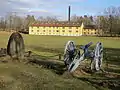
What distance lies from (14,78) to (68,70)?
398 centimetres

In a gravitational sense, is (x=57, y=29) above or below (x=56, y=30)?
above

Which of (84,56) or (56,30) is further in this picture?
(56,30)

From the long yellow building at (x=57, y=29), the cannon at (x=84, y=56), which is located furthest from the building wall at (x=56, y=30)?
the cannon at (x=84, y=56)

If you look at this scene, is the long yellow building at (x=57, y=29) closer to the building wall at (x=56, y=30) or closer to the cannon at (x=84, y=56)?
the building wall at (x=56, y=30)

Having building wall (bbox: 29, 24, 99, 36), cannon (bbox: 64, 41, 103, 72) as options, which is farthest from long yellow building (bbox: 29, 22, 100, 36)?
cannon (bbox: 64, 41, 103, 72)

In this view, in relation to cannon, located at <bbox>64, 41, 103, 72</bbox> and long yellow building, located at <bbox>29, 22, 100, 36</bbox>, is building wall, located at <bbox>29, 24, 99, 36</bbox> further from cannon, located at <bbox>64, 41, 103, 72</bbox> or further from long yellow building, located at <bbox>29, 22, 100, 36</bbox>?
cannon, located at <bbox>64, 41, 103, 72</bbox>

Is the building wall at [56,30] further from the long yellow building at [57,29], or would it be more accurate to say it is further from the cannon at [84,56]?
the cannon at [84,56]

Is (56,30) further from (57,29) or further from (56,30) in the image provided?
(57,29)

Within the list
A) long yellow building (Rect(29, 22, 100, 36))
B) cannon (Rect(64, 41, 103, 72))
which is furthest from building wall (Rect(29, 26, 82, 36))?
cannon (Rect(64, 41, 103, 72))

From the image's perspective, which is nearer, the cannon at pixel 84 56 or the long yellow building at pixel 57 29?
the cannon at pixel 84 56

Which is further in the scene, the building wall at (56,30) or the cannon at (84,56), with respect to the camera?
the building wall at (56,30)

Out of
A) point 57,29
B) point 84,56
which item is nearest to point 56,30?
point 57,29

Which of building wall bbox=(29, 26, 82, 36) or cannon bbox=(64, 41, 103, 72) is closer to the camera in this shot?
cannon bbox=(64, 41, 103, 72)

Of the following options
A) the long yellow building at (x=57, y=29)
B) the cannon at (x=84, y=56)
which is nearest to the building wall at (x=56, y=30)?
the long yellow building at (x=57, y=29)
